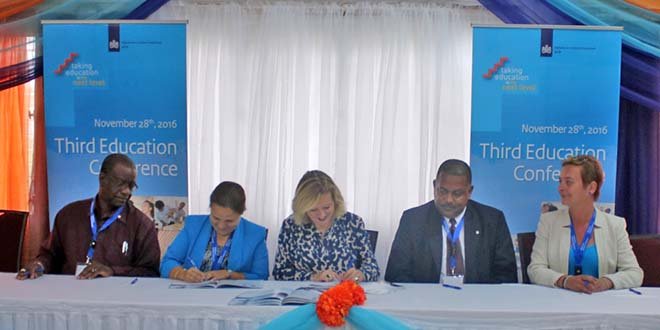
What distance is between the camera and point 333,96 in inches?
166

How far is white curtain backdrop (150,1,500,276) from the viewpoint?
4160 millimetres

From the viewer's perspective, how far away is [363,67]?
4195 mm

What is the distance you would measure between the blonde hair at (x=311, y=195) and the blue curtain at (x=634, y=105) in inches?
69.9

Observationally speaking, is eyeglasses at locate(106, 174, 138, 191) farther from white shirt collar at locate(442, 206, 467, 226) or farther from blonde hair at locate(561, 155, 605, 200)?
blonde hair at locate(561, 155, 605, 200)

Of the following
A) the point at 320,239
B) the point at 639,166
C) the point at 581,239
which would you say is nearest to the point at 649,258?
the point at 581,239

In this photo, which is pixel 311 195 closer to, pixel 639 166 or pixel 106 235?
pixel 106 235

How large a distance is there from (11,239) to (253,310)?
1.97m

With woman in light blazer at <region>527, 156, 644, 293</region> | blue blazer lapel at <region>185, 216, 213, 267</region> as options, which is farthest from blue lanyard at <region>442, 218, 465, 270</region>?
blue blazer lapel at <region>185, 216, 213, 267</region>

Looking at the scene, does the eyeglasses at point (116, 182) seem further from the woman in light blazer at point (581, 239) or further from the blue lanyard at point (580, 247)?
the blue lanyard at point (580, 247)

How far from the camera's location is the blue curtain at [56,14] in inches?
159

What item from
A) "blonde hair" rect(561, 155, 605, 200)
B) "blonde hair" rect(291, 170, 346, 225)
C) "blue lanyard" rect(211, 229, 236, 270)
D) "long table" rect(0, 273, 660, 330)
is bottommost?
"long table" rect(0, 273, 660, 330)

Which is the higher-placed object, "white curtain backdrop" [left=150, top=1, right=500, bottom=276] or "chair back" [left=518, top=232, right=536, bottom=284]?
"white curtain backdrop" [left=150, top=1, right=500, bottom=276]

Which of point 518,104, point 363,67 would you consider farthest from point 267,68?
point 518,104

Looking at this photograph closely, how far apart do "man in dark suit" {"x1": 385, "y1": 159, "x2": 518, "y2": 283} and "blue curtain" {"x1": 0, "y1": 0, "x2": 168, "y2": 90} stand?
231 cm
